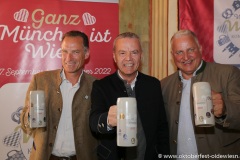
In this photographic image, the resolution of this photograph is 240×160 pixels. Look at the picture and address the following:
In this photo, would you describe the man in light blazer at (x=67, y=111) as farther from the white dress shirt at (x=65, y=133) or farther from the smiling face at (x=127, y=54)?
the smiling face at (x=127, y=54)

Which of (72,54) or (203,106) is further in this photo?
(72,54)

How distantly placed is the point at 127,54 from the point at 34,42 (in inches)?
47.4

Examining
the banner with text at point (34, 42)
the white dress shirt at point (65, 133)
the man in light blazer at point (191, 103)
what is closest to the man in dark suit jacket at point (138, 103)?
the man in light blazer at point (191, 103)

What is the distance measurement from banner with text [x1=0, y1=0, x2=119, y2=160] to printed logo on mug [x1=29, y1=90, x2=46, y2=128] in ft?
3.34

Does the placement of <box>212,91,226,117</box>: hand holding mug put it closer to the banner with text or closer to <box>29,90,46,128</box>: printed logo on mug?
<box>29,90,46,128</box>: printed logo on mug

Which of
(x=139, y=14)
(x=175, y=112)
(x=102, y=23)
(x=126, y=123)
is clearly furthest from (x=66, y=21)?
(x=126, y=123)

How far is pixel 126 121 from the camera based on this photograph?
1438 millimetres

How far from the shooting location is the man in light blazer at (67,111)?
2.13 metres

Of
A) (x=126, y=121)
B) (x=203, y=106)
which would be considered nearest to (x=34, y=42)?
(x=126, y=121)

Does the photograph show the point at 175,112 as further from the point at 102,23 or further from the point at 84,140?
the point at 102,23

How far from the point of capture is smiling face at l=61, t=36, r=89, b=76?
223cm

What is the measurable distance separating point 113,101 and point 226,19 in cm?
153

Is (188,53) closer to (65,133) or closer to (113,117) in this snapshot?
(113,117)

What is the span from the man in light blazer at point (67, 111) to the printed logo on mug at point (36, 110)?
0.29 metres
